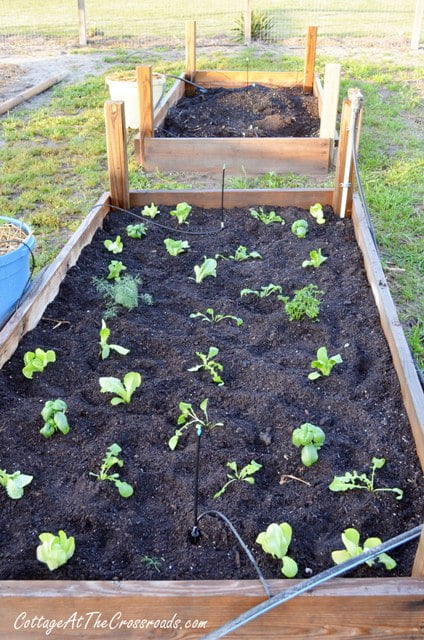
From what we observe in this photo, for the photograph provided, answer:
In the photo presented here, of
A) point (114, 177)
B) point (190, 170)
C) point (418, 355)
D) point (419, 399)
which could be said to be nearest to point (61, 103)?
point (190, 170)

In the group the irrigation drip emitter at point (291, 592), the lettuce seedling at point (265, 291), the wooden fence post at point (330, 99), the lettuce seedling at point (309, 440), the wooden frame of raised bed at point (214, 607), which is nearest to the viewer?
the irrigation drip emitter at point (291, 592)

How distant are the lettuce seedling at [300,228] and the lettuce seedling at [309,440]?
2.00m

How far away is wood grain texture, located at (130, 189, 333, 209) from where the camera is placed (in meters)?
4.58

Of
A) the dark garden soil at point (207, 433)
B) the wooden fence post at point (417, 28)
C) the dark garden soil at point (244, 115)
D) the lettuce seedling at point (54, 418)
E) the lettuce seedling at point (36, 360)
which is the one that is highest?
the wooden fence post at point (417, 28)

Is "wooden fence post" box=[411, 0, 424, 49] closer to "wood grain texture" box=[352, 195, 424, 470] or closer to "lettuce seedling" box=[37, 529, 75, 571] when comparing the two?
"wood grain texture" box=[352, 195, 424, 470]

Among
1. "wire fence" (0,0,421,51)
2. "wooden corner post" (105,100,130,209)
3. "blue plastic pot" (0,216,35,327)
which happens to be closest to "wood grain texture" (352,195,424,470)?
"wooden corner post" (105,100,130,209)

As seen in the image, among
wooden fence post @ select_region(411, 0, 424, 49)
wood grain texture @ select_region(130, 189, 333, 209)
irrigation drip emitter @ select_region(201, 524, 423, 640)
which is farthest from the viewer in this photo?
wooden fence post @ select_region(411, 0, 424, 49)

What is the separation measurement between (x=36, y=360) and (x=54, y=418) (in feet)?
1.38

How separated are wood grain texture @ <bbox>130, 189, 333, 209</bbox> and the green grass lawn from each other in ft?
1.86

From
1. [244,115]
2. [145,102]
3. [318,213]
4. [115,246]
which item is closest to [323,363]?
[115,246]

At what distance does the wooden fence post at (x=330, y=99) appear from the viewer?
18.3 ft

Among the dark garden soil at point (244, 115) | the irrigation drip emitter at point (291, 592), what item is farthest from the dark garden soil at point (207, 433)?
the dark garden soil at point (244, 115)

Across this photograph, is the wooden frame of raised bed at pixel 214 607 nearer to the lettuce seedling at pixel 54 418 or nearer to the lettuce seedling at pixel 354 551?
the lettuce seedling at pixel 354 551

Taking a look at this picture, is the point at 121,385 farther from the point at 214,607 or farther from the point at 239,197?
the point at 239,197
